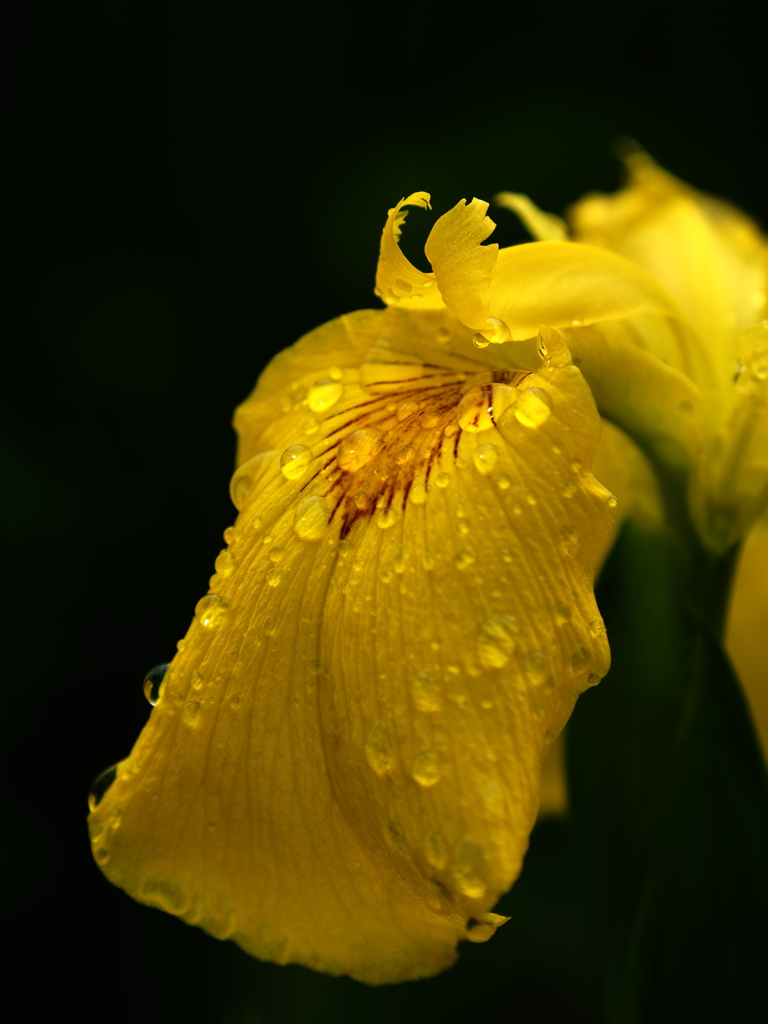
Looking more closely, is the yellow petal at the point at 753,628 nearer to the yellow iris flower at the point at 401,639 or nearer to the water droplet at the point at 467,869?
the yellow iris flower at the point at 401,639

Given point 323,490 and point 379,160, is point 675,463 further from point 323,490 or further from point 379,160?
point 379,160

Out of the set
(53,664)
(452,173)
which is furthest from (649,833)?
(452,173)

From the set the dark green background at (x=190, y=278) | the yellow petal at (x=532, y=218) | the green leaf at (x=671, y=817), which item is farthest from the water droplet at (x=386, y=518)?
the dark green background at (x=190, y=278)

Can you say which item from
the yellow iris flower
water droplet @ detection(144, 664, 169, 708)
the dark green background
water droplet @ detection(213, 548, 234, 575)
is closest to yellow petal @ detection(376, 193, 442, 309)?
the yellow iris flower

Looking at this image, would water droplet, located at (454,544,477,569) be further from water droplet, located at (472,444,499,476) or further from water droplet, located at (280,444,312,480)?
water droplet, located at (280,444,312,480)

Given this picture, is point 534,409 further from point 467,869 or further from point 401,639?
point 467,869
